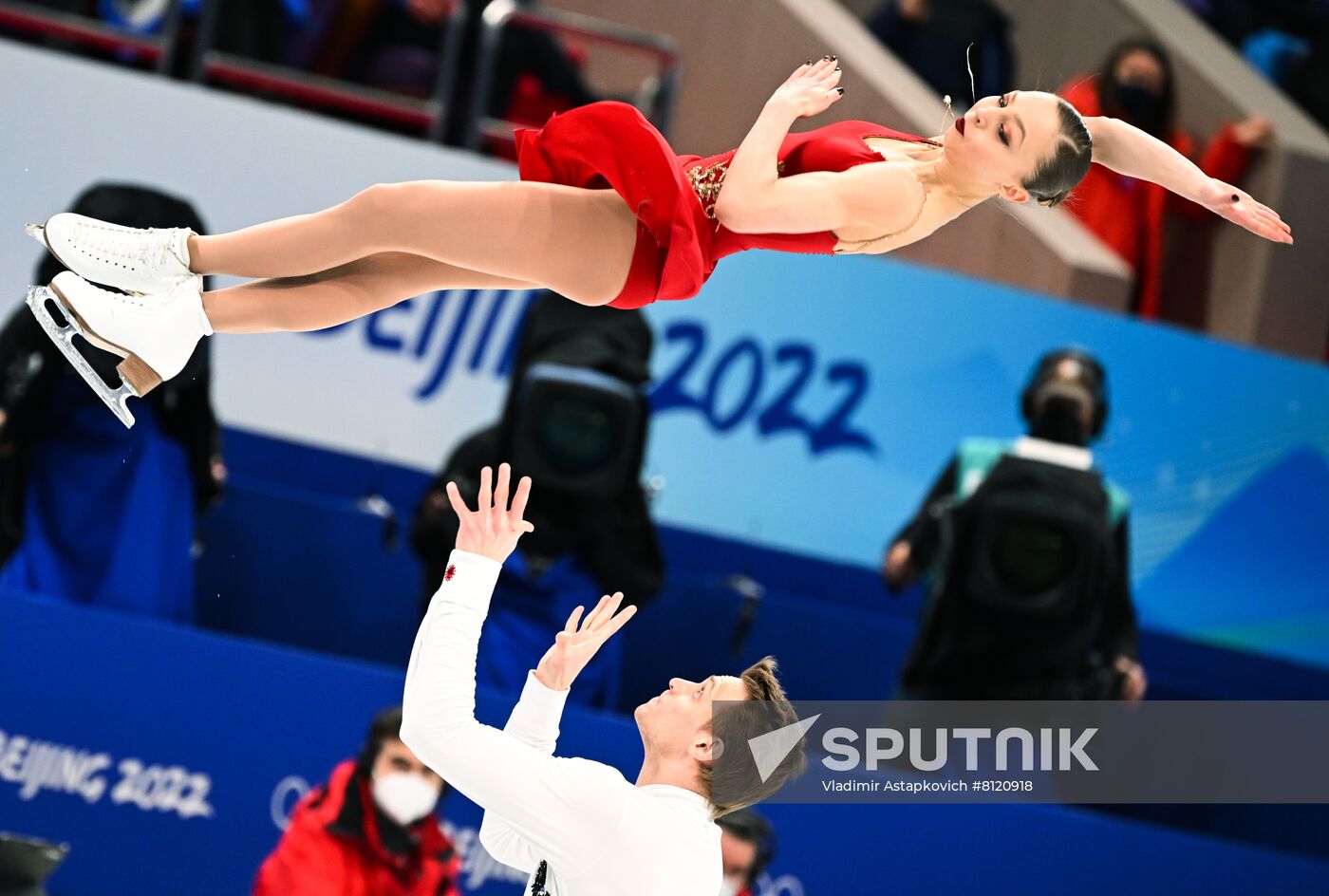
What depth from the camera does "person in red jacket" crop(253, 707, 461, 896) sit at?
4.41m

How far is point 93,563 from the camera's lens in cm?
506

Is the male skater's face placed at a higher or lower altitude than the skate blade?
lower

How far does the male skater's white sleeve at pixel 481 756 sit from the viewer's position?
111 inches

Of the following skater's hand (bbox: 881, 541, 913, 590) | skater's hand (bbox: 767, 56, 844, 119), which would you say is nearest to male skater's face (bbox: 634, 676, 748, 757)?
skater's hand (bbox: 767, 56, 844, 119)

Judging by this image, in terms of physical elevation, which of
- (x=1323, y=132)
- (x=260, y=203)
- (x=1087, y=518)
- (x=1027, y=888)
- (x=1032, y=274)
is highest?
(x=1323, y=132)

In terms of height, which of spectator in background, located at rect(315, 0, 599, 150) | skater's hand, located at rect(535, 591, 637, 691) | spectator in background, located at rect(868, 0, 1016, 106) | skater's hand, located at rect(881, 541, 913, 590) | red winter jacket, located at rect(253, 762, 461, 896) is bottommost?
red winter jacket, located at rect(253, 762, 461, 896)

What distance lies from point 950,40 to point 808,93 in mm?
3828

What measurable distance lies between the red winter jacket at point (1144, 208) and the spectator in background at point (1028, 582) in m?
1.57

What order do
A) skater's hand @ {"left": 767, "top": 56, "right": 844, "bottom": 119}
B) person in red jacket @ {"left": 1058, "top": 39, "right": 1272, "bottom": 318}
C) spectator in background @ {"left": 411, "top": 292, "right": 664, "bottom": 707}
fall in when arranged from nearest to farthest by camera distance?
1. skater's hand @ {"left": 767, "top": 56, "right": 844, "bottom": 119}
2. spectator in background @ {"left": 411, "top": 292, "right": 664, "bottom": 707}
3. person in red jacket @ {"left": 1058, "top": 39, "right": 1272, "bottom": 318}

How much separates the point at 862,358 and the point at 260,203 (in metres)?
1.97

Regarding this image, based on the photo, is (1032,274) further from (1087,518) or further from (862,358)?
(1087,518)

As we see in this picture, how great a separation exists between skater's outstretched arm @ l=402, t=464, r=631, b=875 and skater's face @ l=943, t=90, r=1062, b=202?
3.33ft

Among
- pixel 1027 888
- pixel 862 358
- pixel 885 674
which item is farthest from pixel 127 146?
pixel 1027 888

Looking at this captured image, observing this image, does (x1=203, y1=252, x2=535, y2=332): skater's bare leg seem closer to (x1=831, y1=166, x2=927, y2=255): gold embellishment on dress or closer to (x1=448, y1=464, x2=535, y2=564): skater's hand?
(x1=448, y1=464, x2=535, y2=564): skater's hand
